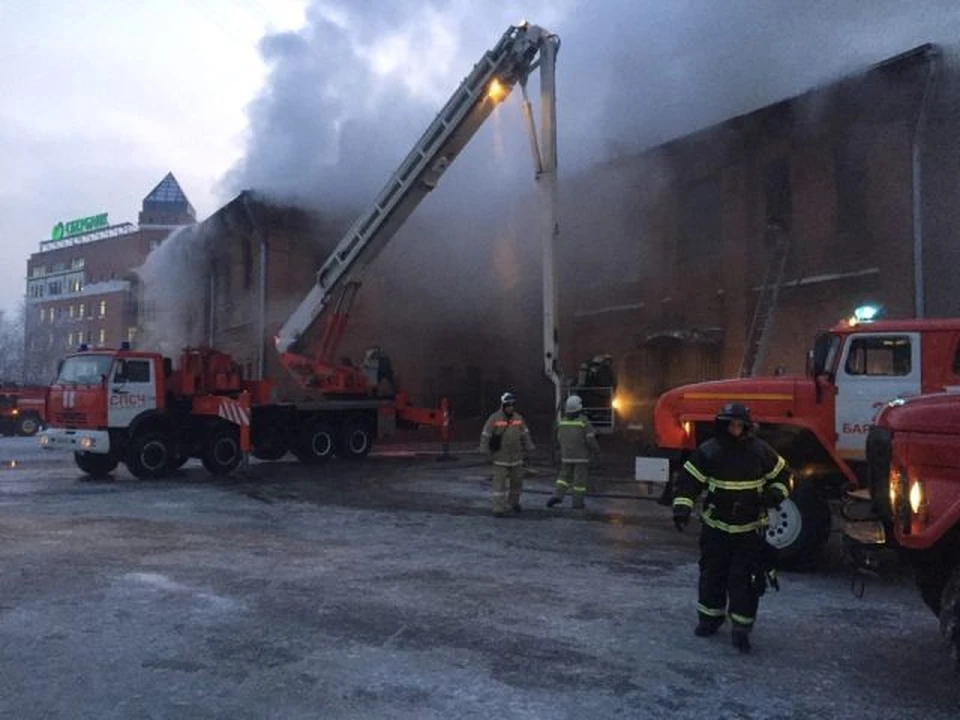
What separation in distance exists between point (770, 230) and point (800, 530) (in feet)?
33.0

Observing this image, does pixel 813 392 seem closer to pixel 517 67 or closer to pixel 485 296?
pixel 517 67

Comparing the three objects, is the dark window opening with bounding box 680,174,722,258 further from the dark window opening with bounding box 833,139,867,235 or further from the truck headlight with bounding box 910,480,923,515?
the truck headlight with bounding box 910,480,923,515

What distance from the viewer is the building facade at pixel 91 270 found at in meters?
66.7

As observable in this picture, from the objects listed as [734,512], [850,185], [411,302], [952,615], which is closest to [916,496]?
[952,615]

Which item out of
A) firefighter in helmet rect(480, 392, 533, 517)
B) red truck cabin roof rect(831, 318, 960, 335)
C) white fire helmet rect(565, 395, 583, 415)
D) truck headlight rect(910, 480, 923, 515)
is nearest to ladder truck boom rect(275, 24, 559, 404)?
white fire helmet rect(565, 395, 583, 415)

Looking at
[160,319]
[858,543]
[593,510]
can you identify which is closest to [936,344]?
[858,543]

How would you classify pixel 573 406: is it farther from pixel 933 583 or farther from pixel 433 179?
pixel 433 179

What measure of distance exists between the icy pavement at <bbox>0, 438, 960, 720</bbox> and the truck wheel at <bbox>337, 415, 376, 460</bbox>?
737 cm

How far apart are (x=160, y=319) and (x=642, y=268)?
17230 mm

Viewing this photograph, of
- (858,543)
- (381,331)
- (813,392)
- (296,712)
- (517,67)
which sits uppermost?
(517,67)

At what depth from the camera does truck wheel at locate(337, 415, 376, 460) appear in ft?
53.8

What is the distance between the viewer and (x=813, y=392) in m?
7.11

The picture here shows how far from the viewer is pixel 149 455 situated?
13156 millimetres

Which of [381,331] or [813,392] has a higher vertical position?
[381,331]
